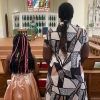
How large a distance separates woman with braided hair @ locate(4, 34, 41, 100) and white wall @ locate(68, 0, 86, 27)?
22.0ft

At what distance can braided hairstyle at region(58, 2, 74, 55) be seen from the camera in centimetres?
149

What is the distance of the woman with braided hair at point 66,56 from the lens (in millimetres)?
1508

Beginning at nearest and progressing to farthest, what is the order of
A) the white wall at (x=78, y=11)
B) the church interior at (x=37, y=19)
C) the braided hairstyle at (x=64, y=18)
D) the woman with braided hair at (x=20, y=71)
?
the braided hairstyle at (x=64, y=18), the woman with braided hair at (x=20, y=71), the church interior at (x=37, y=19), the white wall at (x=78, y=11)

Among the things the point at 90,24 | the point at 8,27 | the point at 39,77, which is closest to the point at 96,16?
the point at 90,24

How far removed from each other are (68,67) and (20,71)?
2.01 ft

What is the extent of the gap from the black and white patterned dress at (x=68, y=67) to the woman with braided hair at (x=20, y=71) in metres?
0.38

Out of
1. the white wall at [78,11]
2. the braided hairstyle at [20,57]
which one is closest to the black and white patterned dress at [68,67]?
the braided hairstyle at [20,57]

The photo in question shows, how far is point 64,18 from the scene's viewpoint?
152cm

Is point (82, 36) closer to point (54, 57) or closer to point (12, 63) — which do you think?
point (54, 57)

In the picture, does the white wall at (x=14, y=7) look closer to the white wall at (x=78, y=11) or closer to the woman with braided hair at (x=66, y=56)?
the white wall at (x=78, y=11)

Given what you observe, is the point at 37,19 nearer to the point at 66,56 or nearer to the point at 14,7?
the point at 14,7

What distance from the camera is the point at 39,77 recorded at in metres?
2.17

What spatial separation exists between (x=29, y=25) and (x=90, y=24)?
11.4 feet

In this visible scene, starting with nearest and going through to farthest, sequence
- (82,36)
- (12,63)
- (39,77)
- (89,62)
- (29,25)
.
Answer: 1. (82,36)
2. (12,63)
3. (39,77)
4. (89,62)
5. (29,25)
